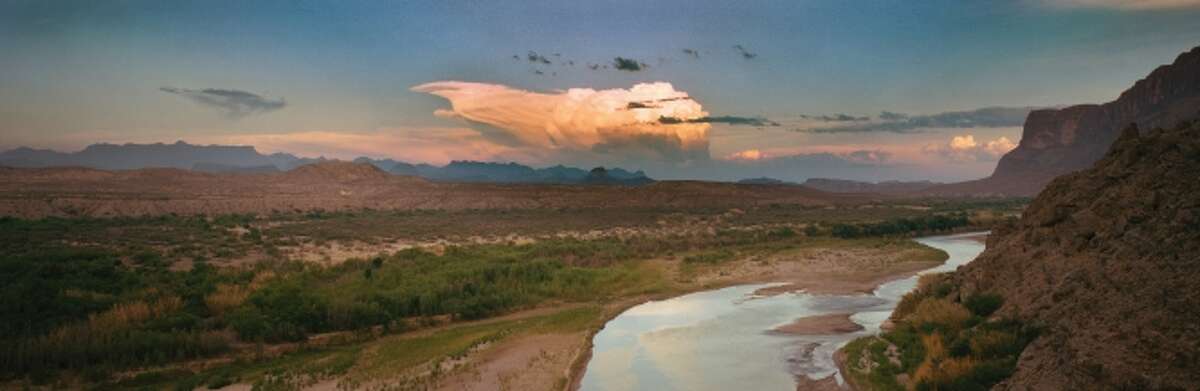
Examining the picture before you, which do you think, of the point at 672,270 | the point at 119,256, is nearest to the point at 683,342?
the point at 672,270

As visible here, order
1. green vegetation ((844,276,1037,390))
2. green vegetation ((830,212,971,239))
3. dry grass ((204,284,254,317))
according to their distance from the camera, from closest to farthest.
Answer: green vegetation ((844,276,1037,390))
dry grass ((204,284,254,317))
green vegetation ((830,212,971,239))

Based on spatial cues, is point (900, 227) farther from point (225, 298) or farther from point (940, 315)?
point (225, 298)

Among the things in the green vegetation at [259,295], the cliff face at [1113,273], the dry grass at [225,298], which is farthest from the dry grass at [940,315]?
the dry grass at [225,298]

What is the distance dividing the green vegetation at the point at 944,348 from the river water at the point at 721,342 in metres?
1.30

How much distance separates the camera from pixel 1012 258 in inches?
766

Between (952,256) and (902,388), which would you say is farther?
(952,256)

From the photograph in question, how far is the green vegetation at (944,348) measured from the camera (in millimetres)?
13898

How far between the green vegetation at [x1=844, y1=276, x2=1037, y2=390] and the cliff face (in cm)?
45

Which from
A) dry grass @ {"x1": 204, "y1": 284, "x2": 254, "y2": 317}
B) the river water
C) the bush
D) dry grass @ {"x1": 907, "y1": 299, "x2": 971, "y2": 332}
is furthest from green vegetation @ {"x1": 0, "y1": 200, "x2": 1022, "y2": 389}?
the bush

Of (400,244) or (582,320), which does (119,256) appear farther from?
(582,320)

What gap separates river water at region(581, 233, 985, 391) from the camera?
1772cm

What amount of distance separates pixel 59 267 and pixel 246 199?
3032 inches

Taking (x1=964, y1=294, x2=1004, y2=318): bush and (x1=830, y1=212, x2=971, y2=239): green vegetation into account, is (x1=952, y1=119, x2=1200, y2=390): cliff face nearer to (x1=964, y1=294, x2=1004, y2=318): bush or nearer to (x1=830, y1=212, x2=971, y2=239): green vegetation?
(x1=964, y1=294, x2=1004, y2=318): bush

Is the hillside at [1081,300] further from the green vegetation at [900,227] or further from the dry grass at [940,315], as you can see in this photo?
the green vegetation at [900,227]
